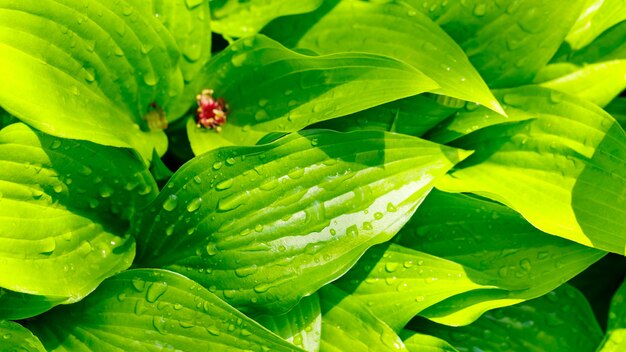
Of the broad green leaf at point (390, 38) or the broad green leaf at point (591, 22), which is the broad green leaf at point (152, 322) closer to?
the broad green leaf at point (390, 38)

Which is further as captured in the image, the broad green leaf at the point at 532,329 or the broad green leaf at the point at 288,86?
the broad green leaf at the point at 532,329

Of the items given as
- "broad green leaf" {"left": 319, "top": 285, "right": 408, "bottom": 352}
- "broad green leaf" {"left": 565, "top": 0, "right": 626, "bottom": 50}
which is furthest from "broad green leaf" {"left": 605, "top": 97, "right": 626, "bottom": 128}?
"broad green leaf" {"left": 319, "top": 285, "right": 408, "bottom": 352}

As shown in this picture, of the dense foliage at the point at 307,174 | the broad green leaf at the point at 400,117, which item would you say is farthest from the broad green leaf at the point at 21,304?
the broad green leaf at the point at 400,117

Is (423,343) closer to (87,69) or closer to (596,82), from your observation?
(596,82)

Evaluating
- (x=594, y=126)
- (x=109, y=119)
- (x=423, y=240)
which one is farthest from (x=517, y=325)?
(x=109, y=119)

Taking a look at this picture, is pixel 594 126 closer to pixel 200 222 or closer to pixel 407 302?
pixel 407 302

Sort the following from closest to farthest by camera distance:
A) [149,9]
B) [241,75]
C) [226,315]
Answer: [226,315]
[149,9]
[241,75]
